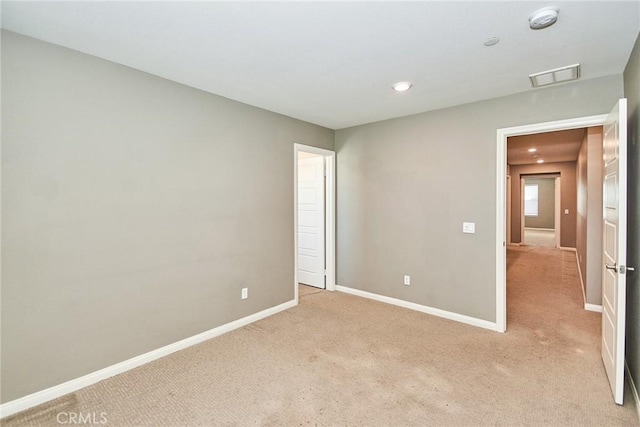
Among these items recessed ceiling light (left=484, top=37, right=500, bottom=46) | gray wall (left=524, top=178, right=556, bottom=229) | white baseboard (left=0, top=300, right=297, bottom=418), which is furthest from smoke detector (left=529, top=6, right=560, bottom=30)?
gray wall (left=524, top=178, right=556, bottom=229)

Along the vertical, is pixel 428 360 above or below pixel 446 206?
below

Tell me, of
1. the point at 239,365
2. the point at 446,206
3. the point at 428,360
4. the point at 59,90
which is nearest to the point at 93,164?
the point at 59,90

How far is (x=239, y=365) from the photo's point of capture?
2.60 meters

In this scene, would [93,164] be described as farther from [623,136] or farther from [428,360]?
[623,136]

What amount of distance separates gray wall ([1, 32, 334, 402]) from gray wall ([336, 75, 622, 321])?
1.56 meters

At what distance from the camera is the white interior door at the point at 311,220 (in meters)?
4.73

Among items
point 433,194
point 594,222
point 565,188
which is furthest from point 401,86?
point 565,188

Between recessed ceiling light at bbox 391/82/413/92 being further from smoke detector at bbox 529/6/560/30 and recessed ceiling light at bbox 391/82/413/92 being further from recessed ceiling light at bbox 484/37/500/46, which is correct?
smoke detector at bbox 529/6/560/30

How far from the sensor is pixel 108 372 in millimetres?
2406

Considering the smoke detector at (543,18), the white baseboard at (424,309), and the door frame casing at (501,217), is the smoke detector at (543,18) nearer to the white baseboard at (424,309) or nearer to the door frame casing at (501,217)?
the door frame casing at (501,217)

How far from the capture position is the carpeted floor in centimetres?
198

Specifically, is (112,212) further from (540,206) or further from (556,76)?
(540,206)

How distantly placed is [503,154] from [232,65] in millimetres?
2772
